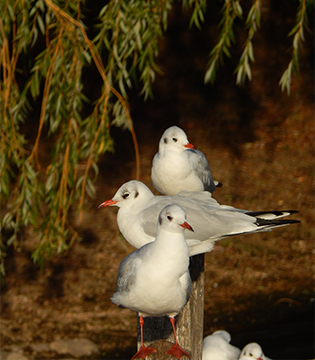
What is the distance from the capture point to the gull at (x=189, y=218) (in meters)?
2.91

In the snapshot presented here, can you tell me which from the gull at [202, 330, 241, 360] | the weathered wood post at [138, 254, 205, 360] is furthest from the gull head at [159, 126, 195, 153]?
the gull at [202, 330, 241, 360]

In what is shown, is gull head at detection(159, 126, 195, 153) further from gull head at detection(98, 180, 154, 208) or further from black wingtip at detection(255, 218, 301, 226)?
black wingtip at detection(255, 218, 301, 226)

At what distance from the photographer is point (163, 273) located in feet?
7.85

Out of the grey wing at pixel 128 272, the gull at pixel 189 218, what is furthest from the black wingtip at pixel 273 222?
the grey wing at pixel 128 272

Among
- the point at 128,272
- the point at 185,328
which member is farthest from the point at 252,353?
the point at 128,272

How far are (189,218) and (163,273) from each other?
0.64 metres

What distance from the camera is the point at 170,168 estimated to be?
348 centimetres

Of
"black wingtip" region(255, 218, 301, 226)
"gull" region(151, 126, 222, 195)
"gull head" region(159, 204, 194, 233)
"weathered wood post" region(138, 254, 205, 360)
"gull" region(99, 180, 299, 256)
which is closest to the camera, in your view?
"gull head" region(159, 204, 194, 233)

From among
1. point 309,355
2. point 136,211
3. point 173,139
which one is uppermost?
point 173,139

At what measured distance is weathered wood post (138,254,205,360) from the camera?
2621 mm

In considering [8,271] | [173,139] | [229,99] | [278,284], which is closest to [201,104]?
[229,99]

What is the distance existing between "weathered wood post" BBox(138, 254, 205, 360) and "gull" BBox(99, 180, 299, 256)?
0.32 metres

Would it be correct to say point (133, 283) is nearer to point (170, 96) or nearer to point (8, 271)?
point (8, 271)

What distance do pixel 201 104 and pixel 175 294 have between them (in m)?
7.48
